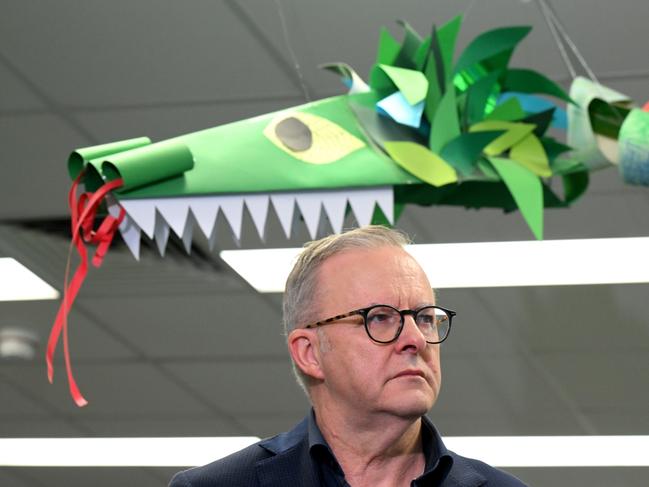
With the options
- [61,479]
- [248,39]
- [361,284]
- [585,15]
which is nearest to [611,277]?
[585,15]

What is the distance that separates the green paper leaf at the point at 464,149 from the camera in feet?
6.40

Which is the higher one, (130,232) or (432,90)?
(432,90)

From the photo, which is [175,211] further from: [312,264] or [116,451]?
[116,451]

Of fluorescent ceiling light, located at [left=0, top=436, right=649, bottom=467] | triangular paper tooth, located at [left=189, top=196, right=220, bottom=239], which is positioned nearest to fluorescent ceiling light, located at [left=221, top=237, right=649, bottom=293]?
fluorescent ceiling light, located at [left=0, top=436, right=649, bottom=467]

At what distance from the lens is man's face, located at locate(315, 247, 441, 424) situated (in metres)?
1.23

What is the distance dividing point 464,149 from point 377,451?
79 cm

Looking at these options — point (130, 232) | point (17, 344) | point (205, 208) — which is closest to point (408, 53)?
point (205, 208)

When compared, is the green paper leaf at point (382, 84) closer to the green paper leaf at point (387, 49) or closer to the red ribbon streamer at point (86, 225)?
the green paper leaf at point (387, 49)

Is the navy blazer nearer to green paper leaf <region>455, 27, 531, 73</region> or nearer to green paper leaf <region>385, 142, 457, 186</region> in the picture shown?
green paper leaf <region>385, 142, 457, 186</region>

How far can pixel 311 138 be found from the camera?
78.0 inches

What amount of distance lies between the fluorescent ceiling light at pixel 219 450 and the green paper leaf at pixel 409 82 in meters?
1.97

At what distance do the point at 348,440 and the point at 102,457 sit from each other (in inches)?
127

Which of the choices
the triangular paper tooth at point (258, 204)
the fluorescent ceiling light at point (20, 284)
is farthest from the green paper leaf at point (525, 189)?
→ the fluorescent ceiling light at point (20, 284)

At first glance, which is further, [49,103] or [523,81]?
[49,103]
